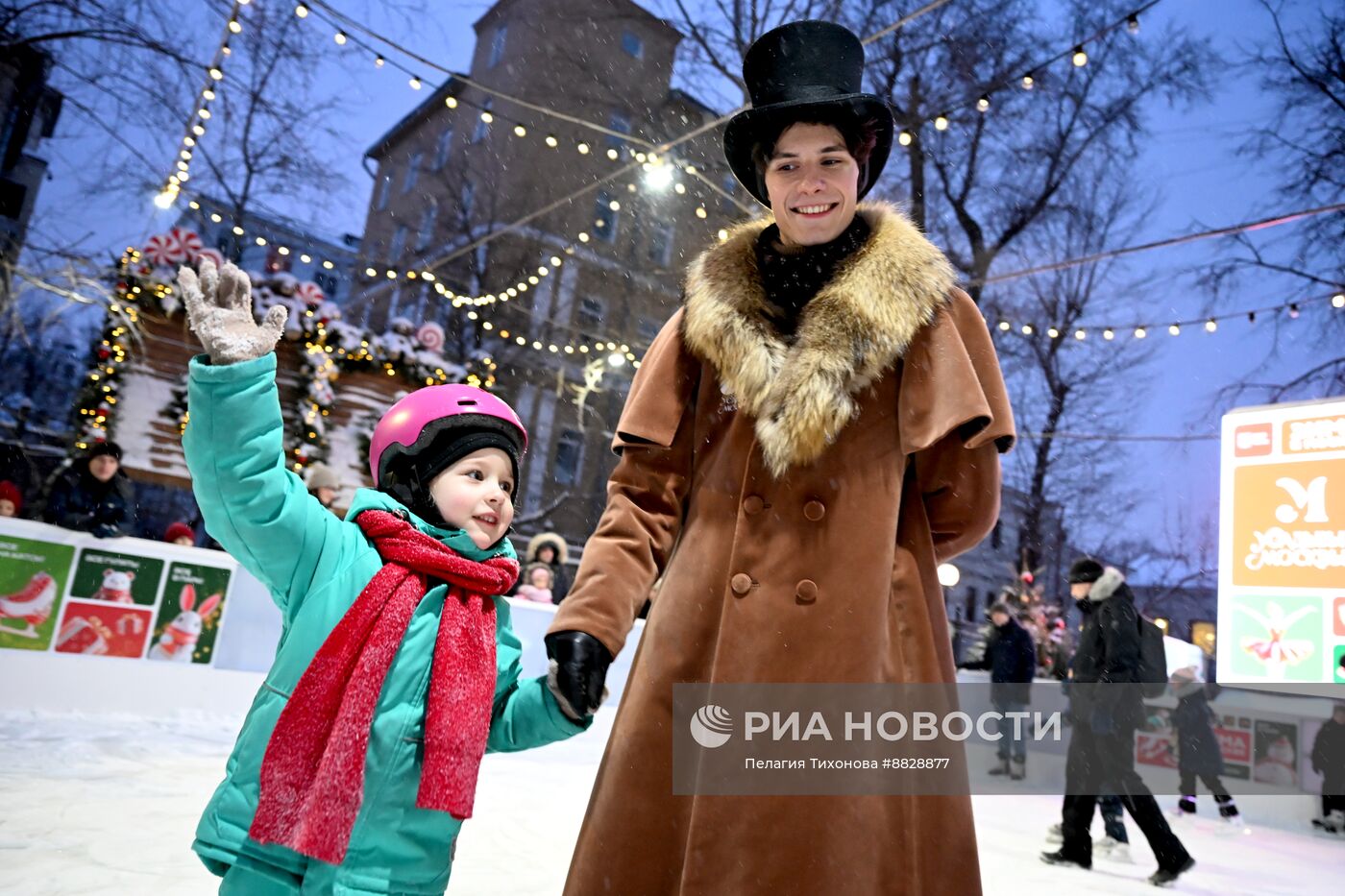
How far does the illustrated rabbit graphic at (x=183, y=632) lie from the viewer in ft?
17.9

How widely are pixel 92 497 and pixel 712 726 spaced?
556 centimetres

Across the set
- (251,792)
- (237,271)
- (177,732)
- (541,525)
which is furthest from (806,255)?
(541,525)

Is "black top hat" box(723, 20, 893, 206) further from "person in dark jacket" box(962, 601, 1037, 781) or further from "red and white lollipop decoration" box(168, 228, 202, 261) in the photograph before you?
"person in dark jacket" box(962, 601, 1037, 781)

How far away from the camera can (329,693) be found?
1.53m

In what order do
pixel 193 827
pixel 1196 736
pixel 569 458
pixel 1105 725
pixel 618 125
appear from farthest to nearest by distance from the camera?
pixel 569 458
pixel 618 125
pixel 1196 736
pixel 1105 725
pixel 193 827

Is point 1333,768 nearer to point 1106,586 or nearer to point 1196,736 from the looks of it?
point 1196,736

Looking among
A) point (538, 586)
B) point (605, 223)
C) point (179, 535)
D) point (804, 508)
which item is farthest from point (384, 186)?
point (804, 508)

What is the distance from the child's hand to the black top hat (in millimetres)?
906

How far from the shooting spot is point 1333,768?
26.2 ft

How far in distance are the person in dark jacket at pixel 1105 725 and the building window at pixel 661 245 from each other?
9.23m

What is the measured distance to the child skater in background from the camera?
1423mm

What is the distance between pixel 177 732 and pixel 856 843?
4808mm

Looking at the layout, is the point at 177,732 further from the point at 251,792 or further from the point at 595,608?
the point at 595,608

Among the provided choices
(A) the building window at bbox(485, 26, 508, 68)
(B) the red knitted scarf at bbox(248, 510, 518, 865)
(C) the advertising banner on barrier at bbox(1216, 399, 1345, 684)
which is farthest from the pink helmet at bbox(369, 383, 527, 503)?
(A) the building window at bbox(485, 26, 508, 68)
